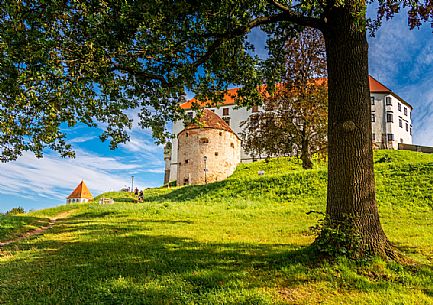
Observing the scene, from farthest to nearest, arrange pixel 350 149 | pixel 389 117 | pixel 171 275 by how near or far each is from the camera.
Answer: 1. pixel 389 117
2. pixel 350 149
3. pixel 171 275

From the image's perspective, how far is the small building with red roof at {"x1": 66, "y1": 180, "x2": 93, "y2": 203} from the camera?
64062 millimetres

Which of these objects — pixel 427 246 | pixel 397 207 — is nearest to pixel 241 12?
pixel 427 246

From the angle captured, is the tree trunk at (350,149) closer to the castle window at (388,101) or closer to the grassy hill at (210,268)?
the grassy hill at (210,268)

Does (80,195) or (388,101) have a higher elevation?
(388,101)

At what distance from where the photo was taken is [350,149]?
6328 millimetres

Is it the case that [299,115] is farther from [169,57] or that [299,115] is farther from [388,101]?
[388,101]

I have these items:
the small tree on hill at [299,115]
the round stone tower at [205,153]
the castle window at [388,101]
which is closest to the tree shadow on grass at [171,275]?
the small tree on hill at [299,115]

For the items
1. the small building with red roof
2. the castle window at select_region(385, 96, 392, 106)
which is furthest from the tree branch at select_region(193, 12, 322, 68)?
the small building with red roof

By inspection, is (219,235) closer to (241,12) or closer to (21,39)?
(241,12)

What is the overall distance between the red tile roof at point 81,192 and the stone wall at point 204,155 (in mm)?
31952

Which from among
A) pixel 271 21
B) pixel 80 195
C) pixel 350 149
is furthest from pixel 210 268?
pixel 80 195

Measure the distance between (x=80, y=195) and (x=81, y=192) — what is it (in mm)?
772

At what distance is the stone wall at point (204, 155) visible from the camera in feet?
137

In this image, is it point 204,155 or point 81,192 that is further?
point 81,192
